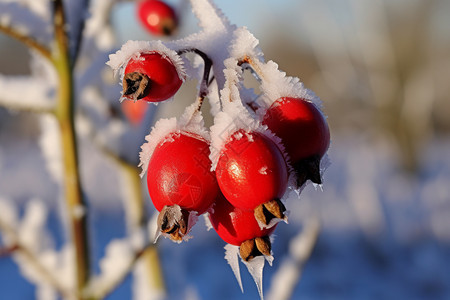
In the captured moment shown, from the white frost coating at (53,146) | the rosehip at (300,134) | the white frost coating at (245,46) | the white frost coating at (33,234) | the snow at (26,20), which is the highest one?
the white frost coating at (245,46)

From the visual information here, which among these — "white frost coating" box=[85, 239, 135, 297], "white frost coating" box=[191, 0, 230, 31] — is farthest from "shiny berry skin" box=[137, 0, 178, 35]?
"white frost coating" box=[191, 0, 230, 31]

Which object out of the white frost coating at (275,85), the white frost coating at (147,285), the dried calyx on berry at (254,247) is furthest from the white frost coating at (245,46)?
the white frost coating at (147,285)

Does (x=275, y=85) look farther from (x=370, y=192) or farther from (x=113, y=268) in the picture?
(x=370, y=192)

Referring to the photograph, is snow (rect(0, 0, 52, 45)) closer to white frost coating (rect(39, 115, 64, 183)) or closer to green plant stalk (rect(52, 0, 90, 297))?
green plant stalk (rect(52, 0, 90, 297))

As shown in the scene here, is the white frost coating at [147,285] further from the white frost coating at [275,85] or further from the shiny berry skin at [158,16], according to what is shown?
the white frost coating at [275,85]

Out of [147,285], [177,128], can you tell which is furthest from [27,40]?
[147,285]

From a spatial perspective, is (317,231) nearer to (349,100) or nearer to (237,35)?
(237,35)
